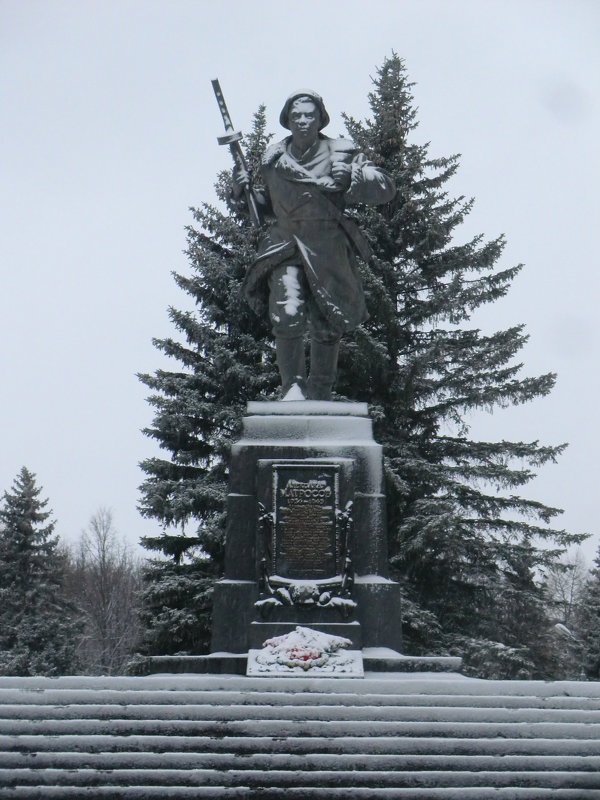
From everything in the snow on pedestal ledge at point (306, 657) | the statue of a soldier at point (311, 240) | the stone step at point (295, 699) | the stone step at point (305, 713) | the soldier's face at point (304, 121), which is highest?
the soldier's face at point (304, 121)

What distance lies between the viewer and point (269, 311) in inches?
278

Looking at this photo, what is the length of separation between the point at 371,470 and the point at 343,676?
5.18 feet

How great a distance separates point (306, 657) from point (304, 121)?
13.1 feet

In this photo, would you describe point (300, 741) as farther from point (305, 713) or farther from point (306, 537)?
point (306, 537)

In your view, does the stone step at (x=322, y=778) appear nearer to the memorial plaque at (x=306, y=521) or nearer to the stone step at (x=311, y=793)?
the stone step at (x=311, y=793)

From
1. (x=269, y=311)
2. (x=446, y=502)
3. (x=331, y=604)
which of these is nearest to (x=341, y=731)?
(x=331, y=604)

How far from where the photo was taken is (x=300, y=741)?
13.3 ft

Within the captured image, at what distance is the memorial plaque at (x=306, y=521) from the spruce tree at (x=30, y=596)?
54.6 feet

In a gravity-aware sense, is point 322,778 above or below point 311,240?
below

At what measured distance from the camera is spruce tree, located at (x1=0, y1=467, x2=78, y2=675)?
855 inches

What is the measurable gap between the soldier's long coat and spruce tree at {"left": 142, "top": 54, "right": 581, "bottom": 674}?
852 centimetres

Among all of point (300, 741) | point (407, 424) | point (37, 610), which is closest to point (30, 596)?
point (37, 610)

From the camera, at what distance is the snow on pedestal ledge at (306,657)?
5.32 metres

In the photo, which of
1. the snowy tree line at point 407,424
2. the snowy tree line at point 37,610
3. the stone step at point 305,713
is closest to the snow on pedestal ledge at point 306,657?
the stone step at point 305,713
